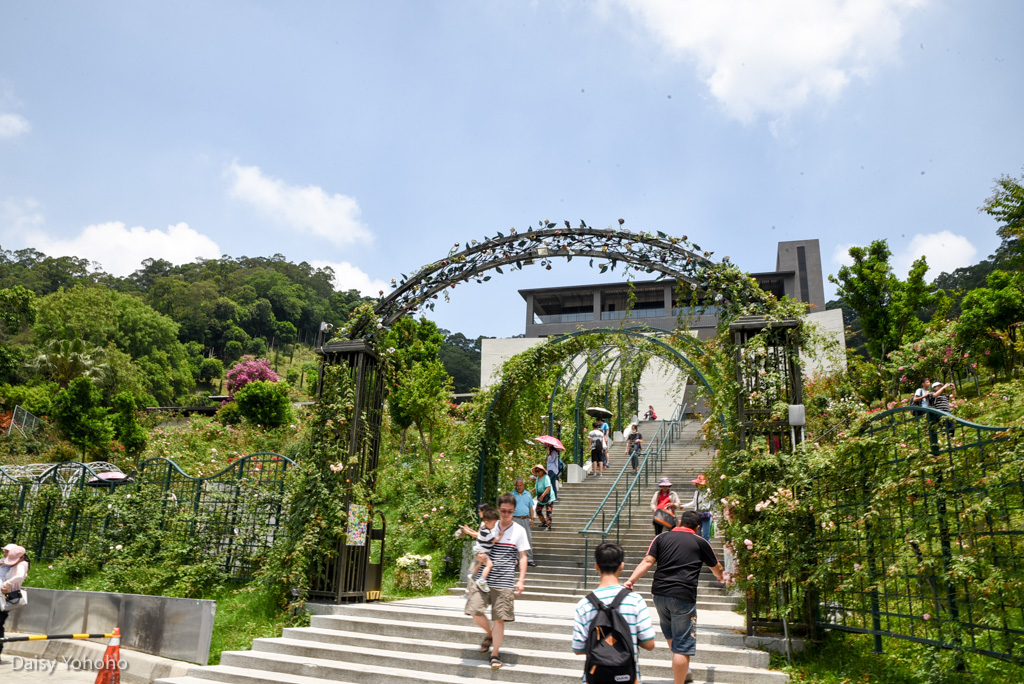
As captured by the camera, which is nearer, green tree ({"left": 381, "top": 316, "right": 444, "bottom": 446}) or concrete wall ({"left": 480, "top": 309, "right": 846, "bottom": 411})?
green tree ({"left": 381, "top": 316, "right": 444, "bottom": 446})

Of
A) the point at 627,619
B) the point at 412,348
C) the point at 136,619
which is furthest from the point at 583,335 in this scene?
the point at 412,348

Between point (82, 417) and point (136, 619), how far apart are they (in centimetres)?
1726

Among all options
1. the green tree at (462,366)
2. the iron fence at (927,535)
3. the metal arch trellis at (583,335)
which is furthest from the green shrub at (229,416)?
the green tree at (462,366)

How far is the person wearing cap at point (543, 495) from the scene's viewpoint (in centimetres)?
1169

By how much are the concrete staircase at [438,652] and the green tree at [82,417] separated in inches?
703

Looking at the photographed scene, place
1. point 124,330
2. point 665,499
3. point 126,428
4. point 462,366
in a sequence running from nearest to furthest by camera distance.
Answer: point 665,499 < point 126,428 < point 124,330 < point 462,366

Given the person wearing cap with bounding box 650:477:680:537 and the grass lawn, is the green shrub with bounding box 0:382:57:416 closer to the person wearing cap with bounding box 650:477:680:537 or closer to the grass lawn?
the person wearing cap with bounding box 650:477:680:537

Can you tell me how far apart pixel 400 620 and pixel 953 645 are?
16.6ft

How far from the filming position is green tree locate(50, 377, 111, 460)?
853 inches

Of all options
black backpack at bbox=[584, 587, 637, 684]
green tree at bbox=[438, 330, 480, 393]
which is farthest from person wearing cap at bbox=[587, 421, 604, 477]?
green tree at bbox=[438, 330, 480, 393]

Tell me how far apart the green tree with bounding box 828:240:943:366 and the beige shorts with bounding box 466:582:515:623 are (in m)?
17.4

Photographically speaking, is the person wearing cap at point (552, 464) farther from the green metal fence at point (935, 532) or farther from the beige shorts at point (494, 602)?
the green metal fence at point (935, 532)

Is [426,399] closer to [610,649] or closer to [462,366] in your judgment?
[610,649]

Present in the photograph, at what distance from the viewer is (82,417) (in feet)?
71.2
